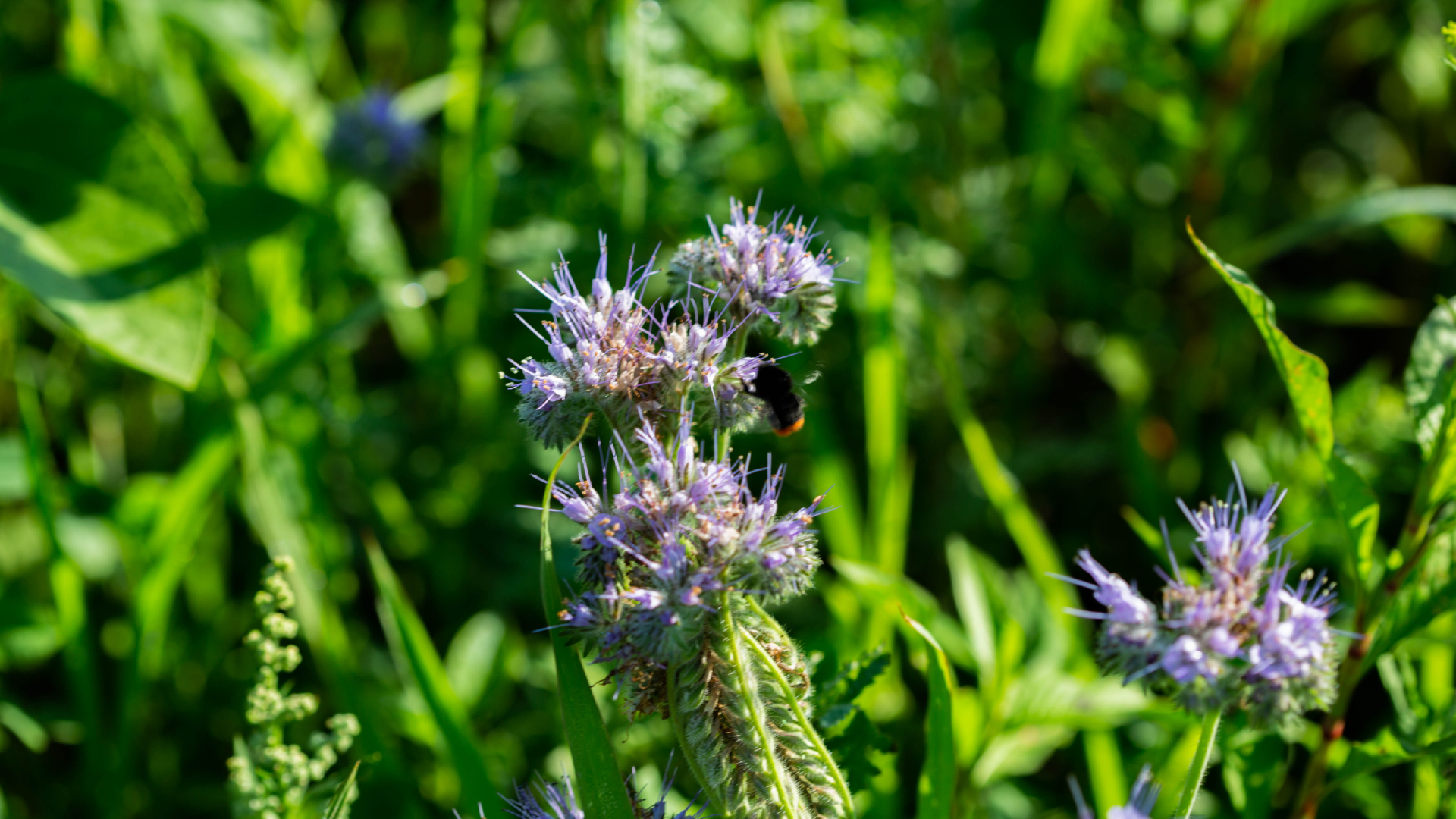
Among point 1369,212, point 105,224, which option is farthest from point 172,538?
point 1369,212

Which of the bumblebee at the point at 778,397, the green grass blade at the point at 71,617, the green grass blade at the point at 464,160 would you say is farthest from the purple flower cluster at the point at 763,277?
the green grass blade at the point at 71,617

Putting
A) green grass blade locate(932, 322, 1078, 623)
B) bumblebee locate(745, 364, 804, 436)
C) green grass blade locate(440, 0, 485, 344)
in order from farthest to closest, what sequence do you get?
1. green grass blade locate(440, 0, 485, 344)
2. green grass blade locate(932, 322, 1078, 623)
3. bumblebee locate(745, 364, 804, 436)

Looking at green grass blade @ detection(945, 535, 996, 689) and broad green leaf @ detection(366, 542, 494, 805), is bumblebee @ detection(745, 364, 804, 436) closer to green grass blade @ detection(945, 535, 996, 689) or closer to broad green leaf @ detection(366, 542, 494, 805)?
broad green leaf @ detection(366, 542, 494, 805)

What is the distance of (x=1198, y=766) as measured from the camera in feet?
4.24

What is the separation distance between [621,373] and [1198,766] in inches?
32.7

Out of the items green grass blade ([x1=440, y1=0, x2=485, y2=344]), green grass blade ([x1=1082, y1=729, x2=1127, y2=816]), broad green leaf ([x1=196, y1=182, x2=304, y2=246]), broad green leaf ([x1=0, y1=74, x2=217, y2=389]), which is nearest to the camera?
green grass blade ([x1=1082, y1=729, x2=1127, y2=816])

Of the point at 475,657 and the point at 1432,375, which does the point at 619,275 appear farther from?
the point at 1432,375

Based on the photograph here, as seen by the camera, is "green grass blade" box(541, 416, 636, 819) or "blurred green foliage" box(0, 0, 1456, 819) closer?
"green grass blade" box(541, 416, 636, 819)

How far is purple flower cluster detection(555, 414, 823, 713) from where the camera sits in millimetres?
1260

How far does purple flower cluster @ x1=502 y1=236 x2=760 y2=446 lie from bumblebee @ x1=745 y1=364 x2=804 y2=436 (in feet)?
0.15

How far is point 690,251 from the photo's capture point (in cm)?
155

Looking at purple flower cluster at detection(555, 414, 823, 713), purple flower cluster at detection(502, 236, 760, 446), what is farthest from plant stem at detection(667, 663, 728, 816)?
purple flower cluster at detection(502, 236, 760, 446)

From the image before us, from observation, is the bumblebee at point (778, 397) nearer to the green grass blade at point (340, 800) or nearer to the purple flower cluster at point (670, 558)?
the purple flower cluster at point (670, 558)

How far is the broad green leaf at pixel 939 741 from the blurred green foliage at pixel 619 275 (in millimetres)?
268
